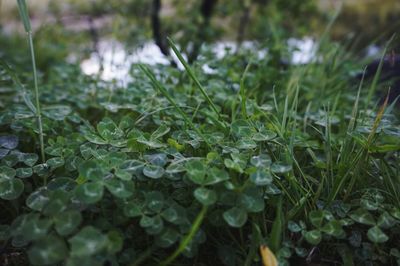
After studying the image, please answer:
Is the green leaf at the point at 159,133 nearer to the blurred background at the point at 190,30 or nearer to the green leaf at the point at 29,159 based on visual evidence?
the green leaf at the point at 29,159

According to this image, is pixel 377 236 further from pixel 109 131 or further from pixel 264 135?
pixel 109 131

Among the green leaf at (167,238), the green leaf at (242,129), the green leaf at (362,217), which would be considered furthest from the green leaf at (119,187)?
the green leaf at (362,217)

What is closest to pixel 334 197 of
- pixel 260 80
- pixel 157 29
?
pixel 260 80

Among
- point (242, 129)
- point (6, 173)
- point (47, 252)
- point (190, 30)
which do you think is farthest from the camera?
point (190, 30)

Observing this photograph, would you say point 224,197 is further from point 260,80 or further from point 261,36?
point 261,36

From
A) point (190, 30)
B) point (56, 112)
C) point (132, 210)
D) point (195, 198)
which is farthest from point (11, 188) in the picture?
point (190, 30)

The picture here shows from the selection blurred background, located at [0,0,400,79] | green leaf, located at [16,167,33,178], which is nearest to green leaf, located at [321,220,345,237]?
green leaf, located at [16,167,33,178]

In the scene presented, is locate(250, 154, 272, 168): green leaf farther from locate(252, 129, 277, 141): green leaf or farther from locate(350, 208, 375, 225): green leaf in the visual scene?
locate(350, 208, 375, 225): green leaf
